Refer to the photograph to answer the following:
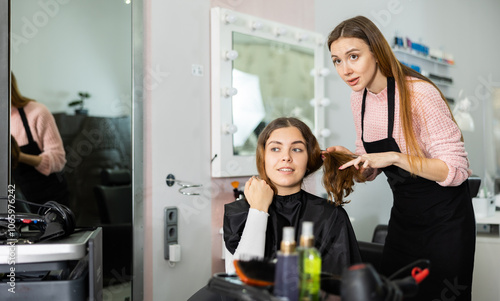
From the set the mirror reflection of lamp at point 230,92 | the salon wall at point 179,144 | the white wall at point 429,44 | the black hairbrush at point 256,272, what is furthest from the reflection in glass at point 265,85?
the black hairbrush at point 256,272

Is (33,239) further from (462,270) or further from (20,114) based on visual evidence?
(462,270)

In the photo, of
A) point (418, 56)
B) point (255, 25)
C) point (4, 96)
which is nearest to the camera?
point (4, 96)

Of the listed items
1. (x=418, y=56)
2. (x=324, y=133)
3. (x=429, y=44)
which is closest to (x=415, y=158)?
(x=324, y=133)

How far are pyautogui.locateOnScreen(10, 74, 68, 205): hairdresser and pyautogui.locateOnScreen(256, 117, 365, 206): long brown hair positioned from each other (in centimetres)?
97

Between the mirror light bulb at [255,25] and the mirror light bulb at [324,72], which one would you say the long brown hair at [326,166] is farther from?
the mirror light bulb at [324,72]

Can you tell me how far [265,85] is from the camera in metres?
3.12

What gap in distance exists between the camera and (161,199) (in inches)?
101

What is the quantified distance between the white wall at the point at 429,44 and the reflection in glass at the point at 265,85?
Answer: 366mm

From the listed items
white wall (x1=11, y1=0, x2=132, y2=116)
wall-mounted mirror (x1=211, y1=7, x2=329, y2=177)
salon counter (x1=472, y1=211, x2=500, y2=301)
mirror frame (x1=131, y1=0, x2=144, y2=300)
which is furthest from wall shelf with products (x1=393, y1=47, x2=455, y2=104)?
white wall (x1=11, y1=0, x2=132, y2=116)

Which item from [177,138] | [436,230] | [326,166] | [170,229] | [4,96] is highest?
[4,96]

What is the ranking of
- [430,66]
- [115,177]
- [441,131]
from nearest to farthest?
[441,131] < [115,177] < [430,66]

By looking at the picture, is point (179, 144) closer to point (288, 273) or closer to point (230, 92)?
point (230, 92)

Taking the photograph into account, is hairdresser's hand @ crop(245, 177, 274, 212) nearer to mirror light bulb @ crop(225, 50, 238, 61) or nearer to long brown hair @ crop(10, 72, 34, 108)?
long brown hair @ crop(10, 72, 34, 108)

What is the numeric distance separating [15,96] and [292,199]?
4.05ft
